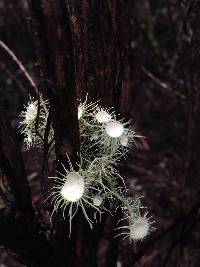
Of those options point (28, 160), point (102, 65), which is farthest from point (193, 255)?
point (102, 65)

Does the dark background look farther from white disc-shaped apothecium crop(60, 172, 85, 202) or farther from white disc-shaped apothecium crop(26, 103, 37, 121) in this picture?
white disc-shaped apothecium crop(60, 172, 85, 202)

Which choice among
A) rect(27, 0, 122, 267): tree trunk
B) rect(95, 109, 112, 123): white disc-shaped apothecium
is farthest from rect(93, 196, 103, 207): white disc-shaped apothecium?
rect(95, 109, 112, 123): white disc-shaped apothecium

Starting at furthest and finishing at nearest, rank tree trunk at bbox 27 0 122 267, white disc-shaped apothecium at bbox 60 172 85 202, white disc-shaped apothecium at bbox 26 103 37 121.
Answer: white disc-shaped apothecium at bbox 26 103 37 121
white disc-shaped apothecium at bbox 60 172 85 202
tree trunk at bbox 27 0 122 267

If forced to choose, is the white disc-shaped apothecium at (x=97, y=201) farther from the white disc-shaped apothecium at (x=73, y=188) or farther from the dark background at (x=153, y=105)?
the dark background at (x=153, y=105)

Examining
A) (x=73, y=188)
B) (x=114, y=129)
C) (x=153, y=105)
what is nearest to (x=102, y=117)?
(x=114, y=129)

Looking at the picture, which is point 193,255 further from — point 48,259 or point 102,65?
point 102,65
